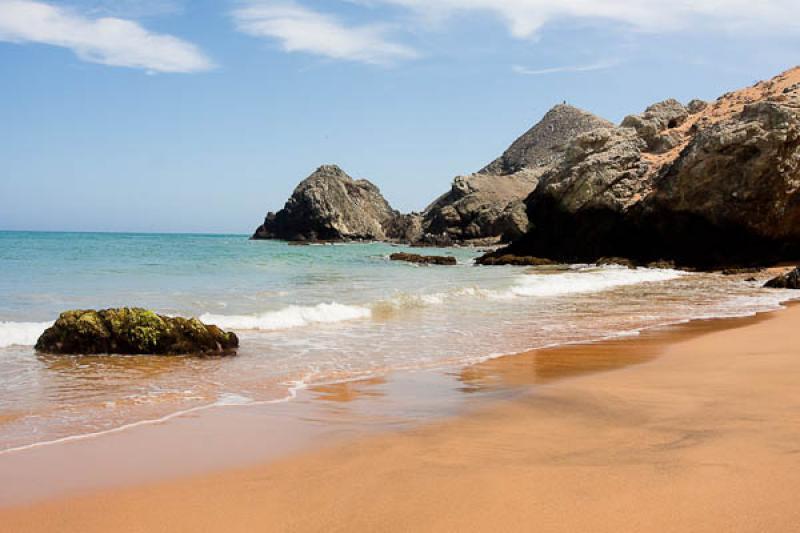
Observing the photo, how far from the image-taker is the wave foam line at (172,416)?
4.79 meters

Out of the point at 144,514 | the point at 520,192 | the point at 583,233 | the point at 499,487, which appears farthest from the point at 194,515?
the point at 520,192

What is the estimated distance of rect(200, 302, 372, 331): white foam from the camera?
12070 millimetres

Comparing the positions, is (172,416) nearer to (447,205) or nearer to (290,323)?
(290,323)

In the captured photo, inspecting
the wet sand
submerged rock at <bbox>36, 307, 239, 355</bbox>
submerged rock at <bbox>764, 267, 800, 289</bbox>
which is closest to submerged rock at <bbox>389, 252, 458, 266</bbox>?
submerged rock at <bbox>764, 267, 800, 289</bbox>

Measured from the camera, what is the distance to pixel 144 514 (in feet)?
11.0

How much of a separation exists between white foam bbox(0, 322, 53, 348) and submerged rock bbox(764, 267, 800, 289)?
18.5m

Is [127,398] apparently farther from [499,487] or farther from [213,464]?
[499,487]

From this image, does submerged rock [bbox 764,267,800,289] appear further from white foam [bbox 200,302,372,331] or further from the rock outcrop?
the rock outcrop

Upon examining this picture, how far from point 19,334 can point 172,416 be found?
5.59 m

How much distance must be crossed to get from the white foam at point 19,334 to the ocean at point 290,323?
0.03m

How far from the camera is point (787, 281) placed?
19.4m

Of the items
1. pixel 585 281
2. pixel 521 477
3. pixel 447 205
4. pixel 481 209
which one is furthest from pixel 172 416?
pixel 447 205

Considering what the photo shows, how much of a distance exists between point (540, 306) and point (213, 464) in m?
12.2

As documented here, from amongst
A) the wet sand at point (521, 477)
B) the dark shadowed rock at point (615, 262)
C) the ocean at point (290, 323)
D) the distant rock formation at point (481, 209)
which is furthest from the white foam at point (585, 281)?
the distant rock formation at point (481, 209)
